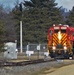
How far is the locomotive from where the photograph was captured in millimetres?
42281

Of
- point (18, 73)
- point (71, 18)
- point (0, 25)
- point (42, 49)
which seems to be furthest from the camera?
point (71, 18)

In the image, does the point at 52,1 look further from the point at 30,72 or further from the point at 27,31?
the point at 30,72

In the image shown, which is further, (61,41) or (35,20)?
(35,20)

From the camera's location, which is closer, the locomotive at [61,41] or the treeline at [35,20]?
the locomotive at [61,41]

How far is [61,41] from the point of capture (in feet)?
140

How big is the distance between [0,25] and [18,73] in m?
9.67

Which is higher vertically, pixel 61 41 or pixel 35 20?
pixel 35 20

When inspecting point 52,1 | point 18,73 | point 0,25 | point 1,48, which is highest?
point 52,1

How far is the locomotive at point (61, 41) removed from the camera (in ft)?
139

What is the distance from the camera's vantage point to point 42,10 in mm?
93312

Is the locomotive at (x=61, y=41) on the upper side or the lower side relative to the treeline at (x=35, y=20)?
lower

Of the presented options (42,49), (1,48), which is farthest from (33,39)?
(1,48)

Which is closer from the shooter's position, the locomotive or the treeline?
the locomotive

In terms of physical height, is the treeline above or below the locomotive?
above
